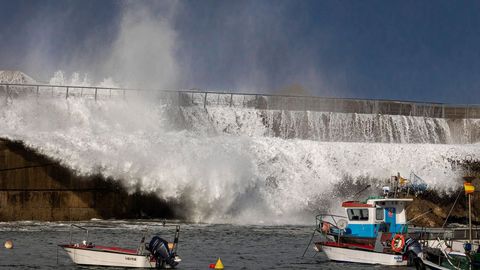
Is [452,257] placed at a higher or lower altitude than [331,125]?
lower

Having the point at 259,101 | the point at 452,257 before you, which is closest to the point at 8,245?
the point at 452,257

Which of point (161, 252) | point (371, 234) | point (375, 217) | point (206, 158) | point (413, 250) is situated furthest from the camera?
point (206, 158)

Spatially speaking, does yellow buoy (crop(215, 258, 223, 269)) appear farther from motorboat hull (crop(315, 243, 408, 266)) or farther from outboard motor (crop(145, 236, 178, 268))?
motorboat hull (crop(315, 243, 408, 266))

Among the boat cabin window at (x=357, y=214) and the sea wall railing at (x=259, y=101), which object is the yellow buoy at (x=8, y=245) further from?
the sea wall railing at (x=259, y=101)

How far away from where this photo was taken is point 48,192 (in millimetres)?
54844

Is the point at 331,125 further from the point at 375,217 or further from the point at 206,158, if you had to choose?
the point at 375,217

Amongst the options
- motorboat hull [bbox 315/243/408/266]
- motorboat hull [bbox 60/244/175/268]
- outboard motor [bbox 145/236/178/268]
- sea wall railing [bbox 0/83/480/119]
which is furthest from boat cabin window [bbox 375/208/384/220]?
sea wall railing [bbox 0/83/480/119]

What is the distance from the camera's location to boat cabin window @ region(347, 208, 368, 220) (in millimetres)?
40744

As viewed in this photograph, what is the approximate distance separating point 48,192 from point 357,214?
22085 mm

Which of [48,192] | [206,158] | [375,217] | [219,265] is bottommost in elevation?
[219,265]

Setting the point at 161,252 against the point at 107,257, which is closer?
the point at 161,252

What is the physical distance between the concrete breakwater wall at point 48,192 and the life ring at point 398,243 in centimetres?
2374

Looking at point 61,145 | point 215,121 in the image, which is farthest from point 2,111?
point 215,121

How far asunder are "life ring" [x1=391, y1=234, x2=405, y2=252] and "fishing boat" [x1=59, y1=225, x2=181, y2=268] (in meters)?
9.25
